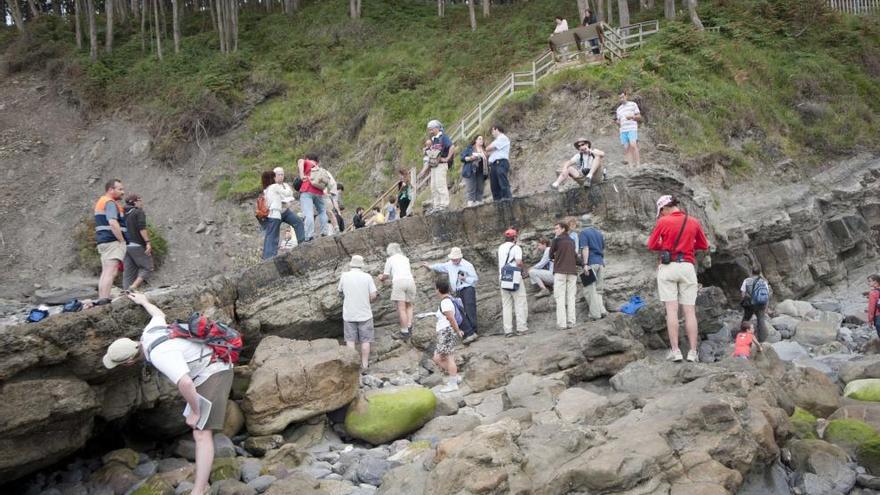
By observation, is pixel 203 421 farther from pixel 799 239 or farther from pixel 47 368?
pixel 799 239

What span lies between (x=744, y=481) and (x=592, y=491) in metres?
1.96

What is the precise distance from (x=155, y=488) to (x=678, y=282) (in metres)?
7.13

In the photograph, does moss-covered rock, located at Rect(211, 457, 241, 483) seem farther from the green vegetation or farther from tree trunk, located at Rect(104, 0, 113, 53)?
tree trunk, located at Rect(104, 0, 113, 53)

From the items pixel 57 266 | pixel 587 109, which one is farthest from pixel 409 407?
pixel 57 266

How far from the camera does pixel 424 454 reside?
25.3ft

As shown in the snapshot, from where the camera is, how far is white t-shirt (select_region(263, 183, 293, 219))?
40.7 feet

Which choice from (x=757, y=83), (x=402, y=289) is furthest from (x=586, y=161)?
(x=757, y=83)

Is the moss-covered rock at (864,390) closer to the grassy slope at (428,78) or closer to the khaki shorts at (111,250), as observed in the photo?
the grassy slope at (428,78)

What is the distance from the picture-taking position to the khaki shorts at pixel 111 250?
32.3 ft

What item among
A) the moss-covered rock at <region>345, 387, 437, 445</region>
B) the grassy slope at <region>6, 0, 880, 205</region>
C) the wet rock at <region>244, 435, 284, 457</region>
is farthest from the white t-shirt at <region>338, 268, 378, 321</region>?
the grassy slope at <region>6, 0, 880, 205</region>

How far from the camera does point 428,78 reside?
2958 cm

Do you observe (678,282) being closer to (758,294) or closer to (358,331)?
(358,331)

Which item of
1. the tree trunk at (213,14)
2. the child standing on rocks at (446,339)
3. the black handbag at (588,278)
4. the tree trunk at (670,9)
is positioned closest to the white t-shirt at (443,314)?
the child standing on rocks at (446,339)

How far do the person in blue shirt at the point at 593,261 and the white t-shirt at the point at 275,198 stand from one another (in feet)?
16.7
